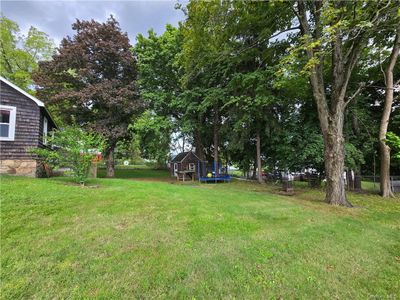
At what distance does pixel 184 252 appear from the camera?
3510 mm

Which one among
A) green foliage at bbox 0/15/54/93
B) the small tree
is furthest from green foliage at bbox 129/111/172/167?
green foliage at bbox 0/15/54/93

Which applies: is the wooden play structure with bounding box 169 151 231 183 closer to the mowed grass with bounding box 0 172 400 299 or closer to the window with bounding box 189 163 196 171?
the window with bounding box 189 163 196 171

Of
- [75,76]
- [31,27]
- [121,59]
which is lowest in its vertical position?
[75,76]

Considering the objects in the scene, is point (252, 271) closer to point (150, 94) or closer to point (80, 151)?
point (80, 151)

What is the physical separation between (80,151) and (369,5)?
1163cm

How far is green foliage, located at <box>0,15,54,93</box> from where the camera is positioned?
64.7 feet

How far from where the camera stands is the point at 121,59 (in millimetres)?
16688

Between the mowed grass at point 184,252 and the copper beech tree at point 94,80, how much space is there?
1119 centimetres

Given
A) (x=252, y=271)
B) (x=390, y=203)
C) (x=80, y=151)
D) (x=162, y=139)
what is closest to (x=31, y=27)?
(x=162, y=139)

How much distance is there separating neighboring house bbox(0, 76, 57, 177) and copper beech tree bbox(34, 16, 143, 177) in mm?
6129

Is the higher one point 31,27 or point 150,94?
Result: point 31,27

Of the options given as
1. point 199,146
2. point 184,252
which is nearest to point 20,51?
point 199,146

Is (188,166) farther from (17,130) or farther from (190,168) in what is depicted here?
(17,130)

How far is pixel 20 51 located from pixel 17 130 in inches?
686
